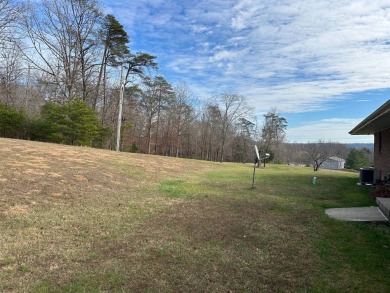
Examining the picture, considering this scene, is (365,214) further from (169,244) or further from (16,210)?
(16,210)

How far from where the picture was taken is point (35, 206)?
227 inches

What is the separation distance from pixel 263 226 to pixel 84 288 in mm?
3709

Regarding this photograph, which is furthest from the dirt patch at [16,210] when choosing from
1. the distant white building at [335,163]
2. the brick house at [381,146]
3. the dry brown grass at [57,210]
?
the distant white building at [335,163]

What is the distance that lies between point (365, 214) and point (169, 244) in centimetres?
473

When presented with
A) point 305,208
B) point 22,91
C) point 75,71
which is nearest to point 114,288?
point 305,208

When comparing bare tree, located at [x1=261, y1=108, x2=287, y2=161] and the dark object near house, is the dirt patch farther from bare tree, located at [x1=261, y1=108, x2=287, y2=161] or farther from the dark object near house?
bare tree, located at [x1=261, y1=108, x2=287, y2=161]

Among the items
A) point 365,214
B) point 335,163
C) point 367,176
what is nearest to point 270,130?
point 367,176

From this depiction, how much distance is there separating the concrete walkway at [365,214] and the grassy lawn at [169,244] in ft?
0.91

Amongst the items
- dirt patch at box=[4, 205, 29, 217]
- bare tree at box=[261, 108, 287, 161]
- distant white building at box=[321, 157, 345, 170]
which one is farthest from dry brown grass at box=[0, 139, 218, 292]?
distant white building at box=[321, 157, 345, 170]

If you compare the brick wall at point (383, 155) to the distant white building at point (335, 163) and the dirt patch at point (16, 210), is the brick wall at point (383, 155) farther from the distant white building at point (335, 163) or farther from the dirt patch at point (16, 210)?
the distant white building at point (335, 163)

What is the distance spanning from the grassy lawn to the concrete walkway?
0.91 feet

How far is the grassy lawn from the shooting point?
10.4 feet

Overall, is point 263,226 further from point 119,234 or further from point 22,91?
point 22,91

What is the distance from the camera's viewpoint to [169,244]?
173 inches
